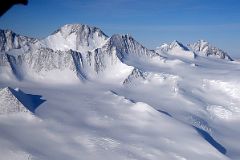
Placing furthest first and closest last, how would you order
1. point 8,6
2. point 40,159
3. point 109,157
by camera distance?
1. point 109,157
2. point 40,159
3. point 8,6

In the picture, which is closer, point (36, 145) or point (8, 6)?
point (8, 6)

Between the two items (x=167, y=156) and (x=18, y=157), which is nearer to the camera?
(x=18, y=157)

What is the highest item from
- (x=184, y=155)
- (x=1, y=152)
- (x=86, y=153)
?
(x=184, y=155)

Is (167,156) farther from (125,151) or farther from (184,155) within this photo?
(125,151)

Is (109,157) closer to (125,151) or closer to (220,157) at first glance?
(125,151)

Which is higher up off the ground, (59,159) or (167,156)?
(167,156)

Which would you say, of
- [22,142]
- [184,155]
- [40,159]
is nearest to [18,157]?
[40,159]

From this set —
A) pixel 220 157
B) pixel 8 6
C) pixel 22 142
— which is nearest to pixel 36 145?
pixel 22 142

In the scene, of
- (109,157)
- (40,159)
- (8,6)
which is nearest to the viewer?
(8,6)

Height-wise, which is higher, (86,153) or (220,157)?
(220,157)
